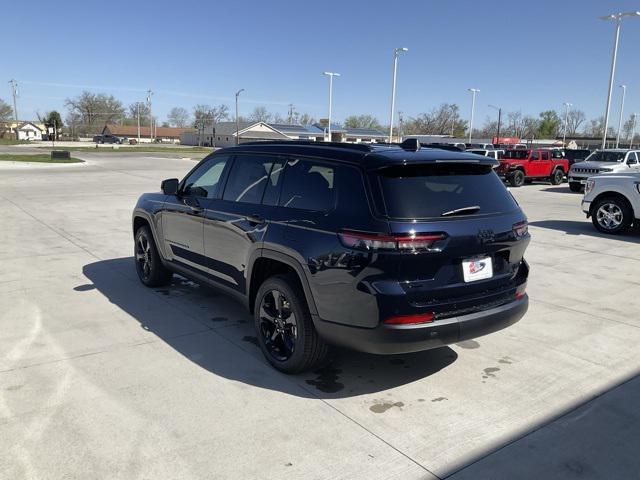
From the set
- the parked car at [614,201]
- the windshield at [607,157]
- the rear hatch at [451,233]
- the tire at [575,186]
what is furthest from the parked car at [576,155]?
the rear hatch at [451,233]

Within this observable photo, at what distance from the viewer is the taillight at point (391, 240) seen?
325 centimetres

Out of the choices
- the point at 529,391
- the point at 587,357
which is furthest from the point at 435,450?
the point at 587,357

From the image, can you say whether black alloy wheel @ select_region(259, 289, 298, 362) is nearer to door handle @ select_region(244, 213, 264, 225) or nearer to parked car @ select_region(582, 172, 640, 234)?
door handle @ select_region(244, 213, 264, 225)

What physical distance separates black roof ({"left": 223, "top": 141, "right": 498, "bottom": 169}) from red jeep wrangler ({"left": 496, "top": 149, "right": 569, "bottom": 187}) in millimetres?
20952

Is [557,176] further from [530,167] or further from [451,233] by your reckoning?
[451,233]

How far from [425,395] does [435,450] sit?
0.71m

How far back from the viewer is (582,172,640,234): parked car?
413 inches

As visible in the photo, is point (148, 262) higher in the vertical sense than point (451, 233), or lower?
lower

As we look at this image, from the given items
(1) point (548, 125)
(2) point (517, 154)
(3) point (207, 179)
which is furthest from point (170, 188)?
(1) point (548, 125)

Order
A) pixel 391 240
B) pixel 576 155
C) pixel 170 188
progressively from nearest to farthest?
pixel 391 240 → pixel 170 188 → pixel 576 155

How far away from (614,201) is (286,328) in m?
9.45

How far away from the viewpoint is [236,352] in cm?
443

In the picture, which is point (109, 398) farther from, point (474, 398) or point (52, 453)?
point (474, 398)

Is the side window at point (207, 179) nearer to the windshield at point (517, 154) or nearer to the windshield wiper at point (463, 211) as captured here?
the windshield wiper at point (463, 211)
